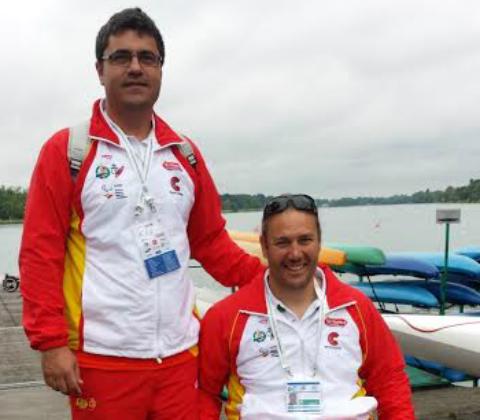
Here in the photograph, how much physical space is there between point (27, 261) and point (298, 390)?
1.04m

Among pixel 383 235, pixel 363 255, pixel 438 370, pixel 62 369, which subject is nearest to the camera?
pixel 62 369

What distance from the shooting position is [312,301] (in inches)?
101

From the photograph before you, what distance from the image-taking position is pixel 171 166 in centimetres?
239

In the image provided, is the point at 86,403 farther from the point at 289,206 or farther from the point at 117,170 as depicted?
the point at 289,206

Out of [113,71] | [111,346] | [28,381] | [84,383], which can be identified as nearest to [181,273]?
[111,346]

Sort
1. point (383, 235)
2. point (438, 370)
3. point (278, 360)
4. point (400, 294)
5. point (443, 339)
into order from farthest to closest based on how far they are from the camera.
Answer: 1. point (383, 235)
2. point (400, 294)
3. point (438, 370)
4. point (443, 339)
5. point (278, 360)

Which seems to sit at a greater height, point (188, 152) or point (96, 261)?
point (188, 152)

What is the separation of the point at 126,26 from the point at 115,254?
77 centimetres

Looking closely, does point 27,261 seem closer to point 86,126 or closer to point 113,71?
point 86,126

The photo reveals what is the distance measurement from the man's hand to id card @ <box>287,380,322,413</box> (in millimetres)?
744

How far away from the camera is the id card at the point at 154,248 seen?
2266 millimetres

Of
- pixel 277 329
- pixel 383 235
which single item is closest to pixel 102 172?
pixel 277 329

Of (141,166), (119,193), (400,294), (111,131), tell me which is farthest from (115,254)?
(400,294)

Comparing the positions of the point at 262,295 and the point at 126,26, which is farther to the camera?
the point at 262,295
